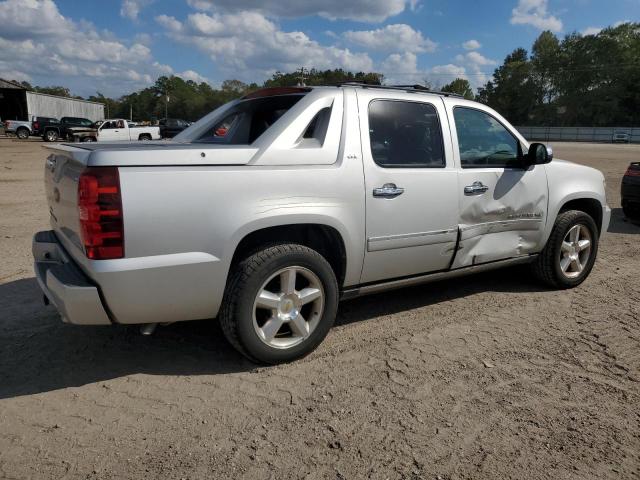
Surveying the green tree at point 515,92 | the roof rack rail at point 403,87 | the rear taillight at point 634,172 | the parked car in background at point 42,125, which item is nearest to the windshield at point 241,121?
the roof rack rail at point 403,87

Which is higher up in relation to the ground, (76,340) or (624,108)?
(624,108)

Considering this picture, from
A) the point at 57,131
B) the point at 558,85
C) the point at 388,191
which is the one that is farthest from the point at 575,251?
the point at 558,85

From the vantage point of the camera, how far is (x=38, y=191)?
11.2 metres

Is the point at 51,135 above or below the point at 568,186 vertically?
above

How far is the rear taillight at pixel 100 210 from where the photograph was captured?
2.66 meters

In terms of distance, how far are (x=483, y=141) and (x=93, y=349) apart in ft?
11.5

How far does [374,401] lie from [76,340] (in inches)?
87.3

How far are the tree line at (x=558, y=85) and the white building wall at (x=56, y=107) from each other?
17.5 meters

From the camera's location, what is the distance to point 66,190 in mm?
3061

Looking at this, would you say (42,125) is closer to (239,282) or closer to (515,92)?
(239,282)

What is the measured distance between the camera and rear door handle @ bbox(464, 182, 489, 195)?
4082 millimetres

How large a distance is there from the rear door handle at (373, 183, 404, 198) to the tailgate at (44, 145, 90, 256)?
187 cm

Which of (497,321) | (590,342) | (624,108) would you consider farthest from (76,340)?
(624,108)

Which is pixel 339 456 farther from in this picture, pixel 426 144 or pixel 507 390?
pixel 426 144
